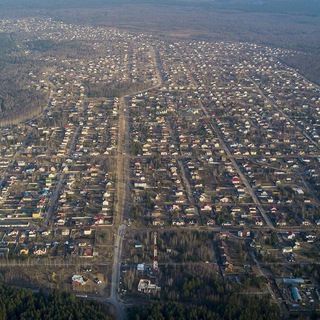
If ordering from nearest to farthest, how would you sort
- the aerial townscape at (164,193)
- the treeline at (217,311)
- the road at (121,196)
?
1. the treeline at (217,311)
2. the road at (121,196)
3. the aerial townscape at (164,193)

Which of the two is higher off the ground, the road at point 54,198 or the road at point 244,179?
the road at point 54,198

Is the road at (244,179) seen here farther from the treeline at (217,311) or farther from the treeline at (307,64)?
the treeline at (307,64)

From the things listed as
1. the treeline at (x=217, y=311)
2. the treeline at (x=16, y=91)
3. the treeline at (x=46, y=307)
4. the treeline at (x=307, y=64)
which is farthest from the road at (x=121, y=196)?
the treeline at (x=307, y=64)

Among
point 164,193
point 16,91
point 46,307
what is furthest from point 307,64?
point 46,307

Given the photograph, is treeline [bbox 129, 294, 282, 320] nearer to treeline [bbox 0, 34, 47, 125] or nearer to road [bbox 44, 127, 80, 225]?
road [bbox 44, 127, 80, 225]

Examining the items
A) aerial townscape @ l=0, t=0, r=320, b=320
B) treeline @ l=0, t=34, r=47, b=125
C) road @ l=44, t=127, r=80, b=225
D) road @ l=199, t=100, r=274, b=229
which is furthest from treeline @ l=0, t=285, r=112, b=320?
treeline @ l=0, t=34, r=47, b=125

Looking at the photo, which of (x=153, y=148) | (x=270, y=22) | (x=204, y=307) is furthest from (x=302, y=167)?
(x=270, y=22)
